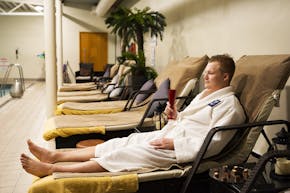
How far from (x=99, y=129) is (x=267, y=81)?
158 centimetres

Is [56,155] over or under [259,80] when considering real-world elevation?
under

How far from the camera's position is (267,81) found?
230 cm

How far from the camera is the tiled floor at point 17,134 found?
3072 millimetres

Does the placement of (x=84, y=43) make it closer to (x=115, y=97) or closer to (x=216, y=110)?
(x=115, y=97)

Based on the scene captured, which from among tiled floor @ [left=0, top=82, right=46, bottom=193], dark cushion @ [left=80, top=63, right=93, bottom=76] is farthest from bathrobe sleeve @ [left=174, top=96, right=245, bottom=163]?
dark cushion @ [left=80, top=63, right=93, bottom=76]

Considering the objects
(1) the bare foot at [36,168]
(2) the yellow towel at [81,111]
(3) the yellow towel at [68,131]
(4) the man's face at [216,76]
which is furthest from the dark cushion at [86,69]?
(1) the bare foot at [36,168]

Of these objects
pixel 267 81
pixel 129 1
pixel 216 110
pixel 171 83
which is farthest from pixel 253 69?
pixel 129 1

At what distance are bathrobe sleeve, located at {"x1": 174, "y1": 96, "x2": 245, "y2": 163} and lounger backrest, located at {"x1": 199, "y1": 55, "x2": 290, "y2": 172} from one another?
0.10m

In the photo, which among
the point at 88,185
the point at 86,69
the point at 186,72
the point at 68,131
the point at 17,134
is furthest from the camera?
the point at 86,69

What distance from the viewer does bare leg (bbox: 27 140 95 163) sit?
2250 mm

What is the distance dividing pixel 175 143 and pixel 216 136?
0.88ft

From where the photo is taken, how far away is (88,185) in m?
1.84

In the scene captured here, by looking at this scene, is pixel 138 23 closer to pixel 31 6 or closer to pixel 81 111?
pixel 81 111

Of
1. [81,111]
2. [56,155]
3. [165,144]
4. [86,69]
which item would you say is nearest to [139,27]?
[81,111]
